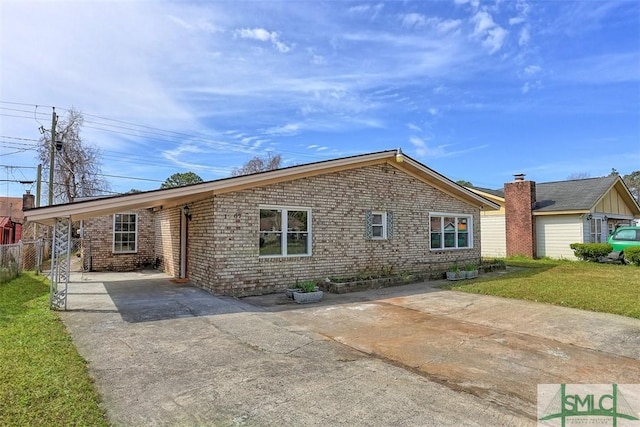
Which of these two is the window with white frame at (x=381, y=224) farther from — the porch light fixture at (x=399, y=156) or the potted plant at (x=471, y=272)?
the potted plant at (x=471, y=272)

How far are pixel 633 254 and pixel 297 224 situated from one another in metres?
15.9

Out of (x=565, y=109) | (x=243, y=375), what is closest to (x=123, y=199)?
(x=243, y=375)

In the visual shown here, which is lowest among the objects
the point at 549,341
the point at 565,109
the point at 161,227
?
the point at 549,341

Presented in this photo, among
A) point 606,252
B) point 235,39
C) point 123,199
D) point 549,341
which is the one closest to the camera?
point 549,341

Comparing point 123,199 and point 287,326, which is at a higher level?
point 123,199

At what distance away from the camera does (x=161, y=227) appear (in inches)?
617

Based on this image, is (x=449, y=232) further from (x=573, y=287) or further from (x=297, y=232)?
(x=297, y=232)

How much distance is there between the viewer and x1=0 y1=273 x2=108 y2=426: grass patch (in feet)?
10.7

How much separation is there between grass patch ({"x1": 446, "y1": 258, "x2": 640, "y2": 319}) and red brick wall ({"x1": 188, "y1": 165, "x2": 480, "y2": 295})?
2.37 m

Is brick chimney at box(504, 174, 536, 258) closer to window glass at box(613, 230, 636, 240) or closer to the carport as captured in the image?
window glass at box(613, 230, 636, 240)

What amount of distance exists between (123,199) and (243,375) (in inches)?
210

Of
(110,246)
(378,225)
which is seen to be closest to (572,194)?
(378,225)

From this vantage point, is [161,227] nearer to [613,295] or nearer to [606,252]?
[613,295]

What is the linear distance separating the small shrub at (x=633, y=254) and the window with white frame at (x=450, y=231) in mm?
7585
